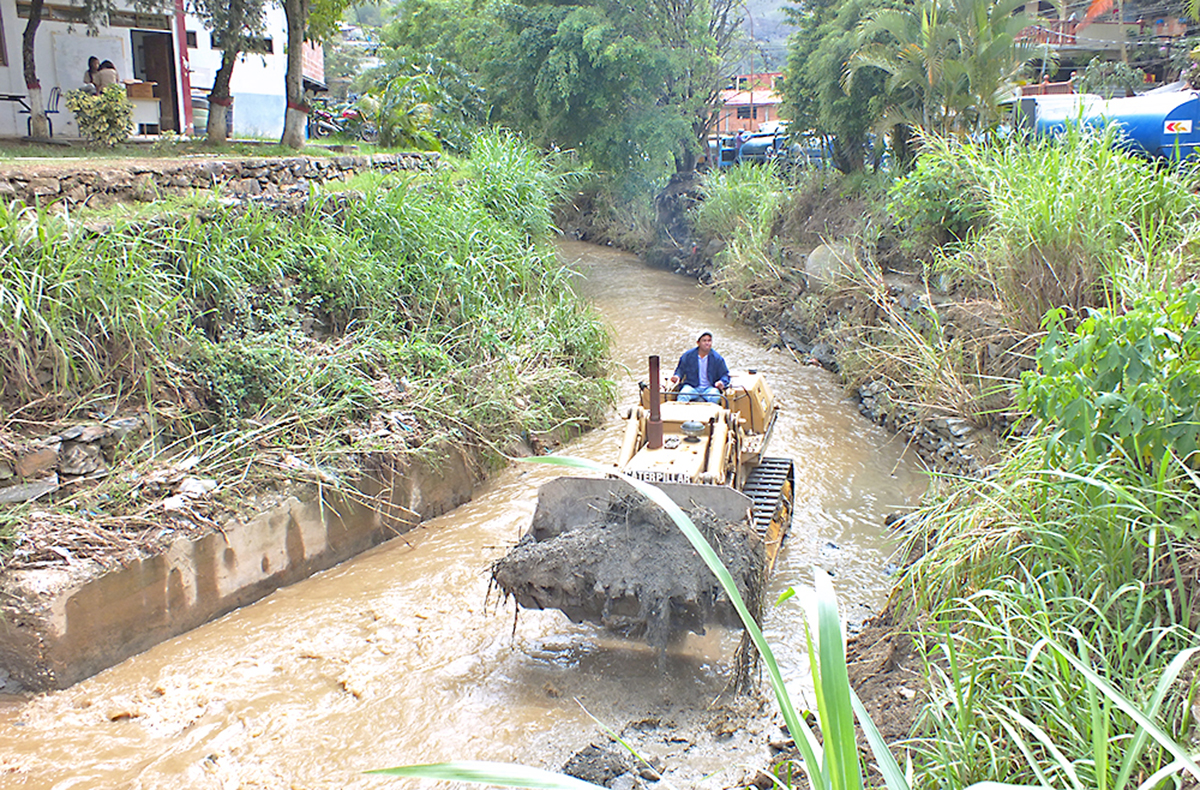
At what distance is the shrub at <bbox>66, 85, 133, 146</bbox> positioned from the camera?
12.3m

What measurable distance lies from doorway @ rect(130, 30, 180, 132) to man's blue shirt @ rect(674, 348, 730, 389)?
13981mm

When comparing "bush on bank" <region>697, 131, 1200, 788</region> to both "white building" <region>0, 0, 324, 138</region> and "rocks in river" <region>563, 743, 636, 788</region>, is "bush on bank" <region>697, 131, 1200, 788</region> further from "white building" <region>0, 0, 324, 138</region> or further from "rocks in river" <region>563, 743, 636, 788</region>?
"white building" <region>0, 0, 324, 138</region>

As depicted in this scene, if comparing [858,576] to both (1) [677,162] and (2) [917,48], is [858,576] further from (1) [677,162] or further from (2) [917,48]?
(1) [677,162]

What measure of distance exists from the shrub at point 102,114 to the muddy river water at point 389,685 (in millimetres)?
8073

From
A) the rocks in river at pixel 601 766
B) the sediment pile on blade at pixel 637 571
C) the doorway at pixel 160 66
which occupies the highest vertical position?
the doorway at pixel 160 66

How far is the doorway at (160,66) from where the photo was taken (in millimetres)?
17859

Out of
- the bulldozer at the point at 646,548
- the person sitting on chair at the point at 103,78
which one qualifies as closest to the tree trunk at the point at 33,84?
the person sitting on chair at the point at 103,78

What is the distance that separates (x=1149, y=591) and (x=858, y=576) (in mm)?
4009

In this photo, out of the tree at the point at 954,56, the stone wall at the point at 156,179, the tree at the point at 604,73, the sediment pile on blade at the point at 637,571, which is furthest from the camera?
the tree at the point at 604,73

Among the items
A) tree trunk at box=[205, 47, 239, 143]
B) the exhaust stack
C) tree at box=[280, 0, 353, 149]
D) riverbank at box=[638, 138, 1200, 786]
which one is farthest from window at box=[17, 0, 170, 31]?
riverbank at box=[638, 138, 1200, 786]

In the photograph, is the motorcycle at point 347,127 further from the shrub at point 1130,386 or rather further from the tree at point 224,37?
the shrub at point 1130,386

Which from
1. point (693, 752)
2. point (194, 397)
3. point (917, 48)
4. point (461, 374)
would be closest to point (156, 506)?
point (194, 397)

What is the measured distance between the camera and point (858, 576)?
8.22m

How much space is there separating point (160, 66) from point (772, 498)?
16.5m
